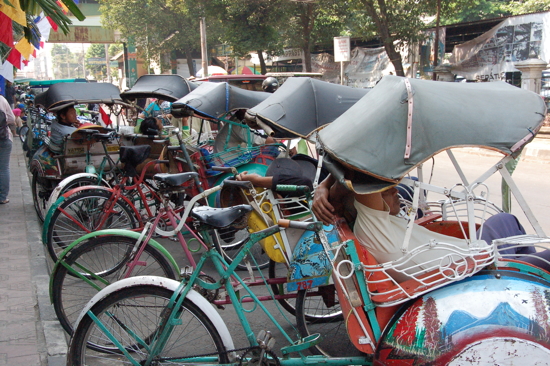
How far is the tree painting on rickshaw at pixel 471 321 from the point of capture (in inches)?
82.3

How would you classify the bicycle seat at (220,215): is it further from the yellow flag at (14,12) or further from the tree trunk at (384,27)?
the tree trunk at (384,27)

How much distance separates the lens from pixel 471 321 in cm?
215

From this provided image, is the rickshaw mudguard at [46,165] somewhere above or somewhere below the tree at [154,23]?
below

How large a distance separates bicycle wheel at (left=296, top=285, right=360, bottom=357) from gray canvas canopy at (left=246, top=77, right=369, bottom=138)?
1.54 m

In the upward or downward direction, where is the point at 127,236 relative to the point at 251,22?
downward

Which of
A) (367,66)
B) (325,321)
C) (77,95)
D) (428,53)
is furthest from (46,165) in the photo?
(367,66)

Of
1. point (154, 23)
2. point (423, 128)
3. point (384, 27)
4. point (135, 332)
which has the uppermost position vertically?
point (154, 23)

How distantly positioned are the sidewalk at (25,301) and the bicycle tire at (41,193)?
0.41 feet

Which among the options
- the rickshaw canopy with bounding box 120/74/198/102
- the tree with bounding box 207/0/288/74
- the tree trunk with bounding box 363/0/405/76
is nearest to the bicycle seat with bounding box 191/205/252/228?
the rickshaw canopy with bounding box 120/74/198/102

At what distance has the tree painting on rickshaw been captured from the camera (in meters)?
2.09

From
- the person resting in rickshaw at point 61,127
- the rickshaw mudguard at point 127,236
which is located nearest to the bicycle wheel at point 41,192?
the person resting in rickshaw at point 61,127

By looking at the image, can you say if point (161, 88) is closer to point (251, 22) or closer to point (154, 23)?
point (251, 22)

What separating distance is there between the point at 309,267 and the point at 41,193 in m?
4.70

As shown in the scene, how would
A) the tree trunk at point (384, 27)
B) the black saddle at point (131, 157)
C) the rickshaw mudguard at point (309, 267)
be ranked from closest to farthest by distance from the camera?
the rickshaw mudguard at point (309, 267)
the black saddle at point (131, 157)
the tree trunk at point (384, 27)
